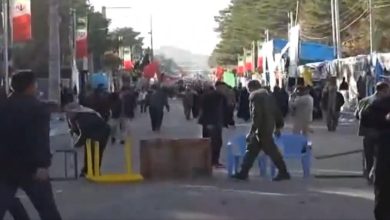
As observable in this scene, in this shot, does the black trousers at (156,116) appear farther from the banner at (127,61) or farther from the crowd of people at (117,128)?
the banner at (127,61)

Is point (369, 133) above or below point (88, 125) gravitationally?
below

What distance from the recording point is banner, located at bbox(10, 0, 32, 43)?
1289 inches

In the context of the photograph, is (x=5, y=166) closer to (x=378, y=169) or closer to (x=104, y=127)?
(x=378, y=169)

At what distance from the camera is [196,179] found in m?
17.3

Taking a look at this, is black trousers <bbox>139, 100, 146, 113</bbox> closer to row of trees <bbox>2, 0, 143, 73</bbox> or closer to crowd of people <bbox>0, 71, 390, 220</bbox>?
row of trees <bbox>2, 0, 143, 73</bbox>

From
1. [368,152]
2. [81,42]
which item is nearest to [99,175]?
[368,152]

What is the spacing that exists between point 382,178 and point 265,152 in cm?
673

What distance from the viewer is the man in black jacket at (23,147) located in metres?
8.88

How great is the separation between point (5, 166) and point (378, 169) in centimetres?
345

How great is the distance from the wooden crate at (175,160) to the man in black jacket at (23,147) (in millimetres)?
8208

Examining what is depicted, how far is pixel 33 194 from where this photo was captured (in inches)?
360

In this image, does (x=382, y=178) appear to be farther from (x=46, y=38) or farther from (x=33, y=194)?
(x=46, y=38)

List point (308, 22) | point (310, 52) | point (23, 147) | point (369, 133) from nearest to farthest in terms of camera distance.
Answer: point (23, 147)
point (369, 133)
point (310, 52)
point (308, 22)

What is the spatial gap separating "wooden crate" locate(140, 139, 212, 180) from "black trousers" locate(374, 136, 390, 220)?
24.6 feet
